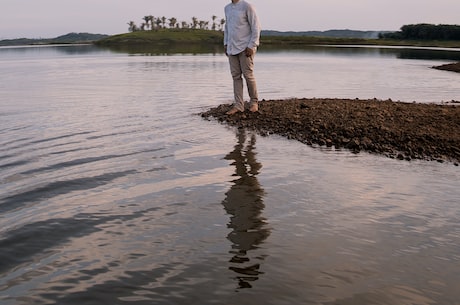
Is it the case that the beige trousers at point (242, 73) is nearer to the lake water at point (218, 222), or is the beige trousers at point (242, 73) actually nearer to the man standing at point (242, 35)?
the man standing at point (242, 35)

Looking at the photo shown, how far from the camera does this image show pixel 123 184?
19.1ft

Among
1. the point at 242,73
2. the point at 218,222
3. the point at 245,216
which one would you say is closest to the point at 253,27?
the point at 242,73

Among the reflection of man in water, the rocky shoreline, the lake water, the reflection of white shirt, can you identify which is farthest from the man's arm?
the reflection of man in water

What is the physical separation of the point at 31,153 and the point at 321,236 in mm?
5389

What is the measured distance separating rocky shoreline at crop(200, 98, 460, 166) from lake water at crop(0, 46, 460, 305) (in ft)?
1.89

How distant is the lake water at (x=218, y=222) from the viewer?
3.23 meters

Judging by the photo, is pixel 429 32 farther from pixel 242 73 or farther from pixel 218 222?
pixel 218 222

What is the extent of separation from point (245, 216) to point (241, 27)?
688cm

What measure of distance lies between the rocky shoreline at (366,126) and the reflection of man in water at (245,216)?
2164 millimetres

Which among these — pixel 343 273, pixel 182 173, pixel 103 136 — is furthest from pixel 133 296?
pixel 103 136

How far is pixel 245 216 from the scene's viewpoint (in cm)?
467

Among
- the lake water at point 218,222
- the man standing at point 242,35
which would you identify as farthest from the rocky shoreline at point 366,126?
the man standing at point 242,35

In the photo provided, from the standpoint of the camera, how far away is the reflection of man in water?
3.53 meters

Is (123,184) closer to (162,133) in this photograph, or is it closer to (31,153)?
(31,153)
